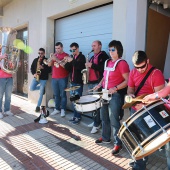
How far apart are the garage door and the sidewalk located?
2.02m

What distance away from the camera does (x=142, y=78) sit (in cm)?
274

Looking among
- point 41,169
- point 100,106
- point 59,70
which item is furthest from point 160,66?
point 41,169

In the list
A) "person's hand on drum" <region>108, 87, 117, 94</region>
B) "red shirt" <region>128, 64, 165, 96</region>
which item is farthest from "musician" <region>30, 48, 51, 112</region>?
"red shirt" <region>128, 64, 165, 96</region>

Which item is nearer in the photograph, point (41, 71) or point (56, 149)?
point (56, 149)

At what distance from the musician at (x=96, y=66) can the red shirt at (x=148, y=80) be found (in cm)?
114

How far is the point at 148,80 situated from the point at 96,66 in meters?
1.42

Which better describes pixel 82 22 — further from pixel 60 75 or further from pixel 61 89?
pixel 61 89

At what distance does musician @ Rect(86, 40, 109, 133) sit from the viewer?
3.95 metres

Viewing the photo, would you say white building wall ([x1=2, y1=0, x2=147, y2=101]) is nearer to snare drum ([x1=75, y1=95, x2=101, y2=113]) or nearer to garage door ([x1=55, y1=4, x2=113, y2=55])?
garage door ([x1=55, y1=4, x2=113, y2=55])

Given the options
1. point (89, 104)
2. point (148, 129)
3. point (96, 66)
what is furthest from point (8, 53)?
point (148, 129)

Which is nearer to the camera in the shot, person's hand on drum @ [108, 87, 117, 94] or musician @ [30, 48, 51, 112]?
person's hand on drum @ [108, 87, 117, 94]

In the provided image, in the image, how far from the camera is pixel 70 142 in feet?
12.5

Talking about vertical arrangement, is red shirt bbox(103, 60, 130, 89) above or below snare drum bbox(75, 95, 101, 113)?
above

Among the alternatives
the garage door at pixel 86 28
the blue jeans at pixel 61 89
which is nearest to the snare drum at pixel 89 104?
the garage door at pixel 86 28
